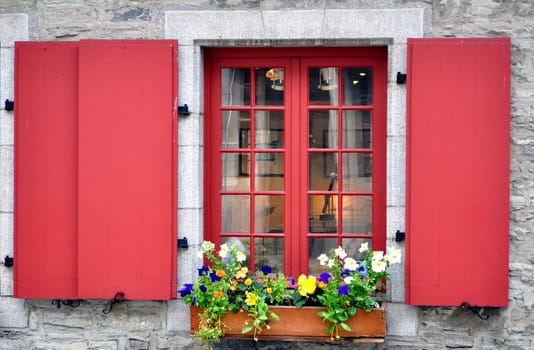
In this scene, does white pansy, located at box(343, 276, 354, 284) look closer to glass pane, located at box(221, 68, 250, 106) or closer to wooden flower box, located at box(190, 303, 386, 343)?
wooden flower box, located at box(190, 303, 386, 343)

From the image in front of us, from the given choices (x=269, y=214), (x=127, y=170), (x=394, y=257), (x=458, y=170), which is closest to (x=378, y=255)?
(x=394, y=257)

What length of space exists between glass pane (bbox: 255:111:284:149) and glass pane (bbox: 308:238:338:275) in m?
0.65

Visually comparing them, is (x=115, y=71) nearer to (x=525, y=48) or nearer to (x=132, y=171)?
(x=132, y=171)

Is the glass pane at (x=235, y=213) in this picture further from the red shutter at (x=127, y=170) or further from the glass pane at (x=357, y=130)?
the glass pane at (x=357, y=130)

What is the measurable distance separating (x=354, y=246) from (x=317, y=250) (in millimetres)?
235

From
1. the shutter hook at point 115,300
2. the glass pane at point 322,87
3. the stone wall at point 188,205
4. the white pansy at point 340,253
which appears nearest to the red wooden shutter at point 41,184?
the stone wall at point 188,205

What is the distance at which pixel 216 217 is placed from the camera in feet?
16.7

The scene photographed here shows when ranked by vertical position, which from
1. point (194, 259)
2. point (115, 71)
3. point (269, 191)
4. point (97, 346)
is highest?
point (115, 71)

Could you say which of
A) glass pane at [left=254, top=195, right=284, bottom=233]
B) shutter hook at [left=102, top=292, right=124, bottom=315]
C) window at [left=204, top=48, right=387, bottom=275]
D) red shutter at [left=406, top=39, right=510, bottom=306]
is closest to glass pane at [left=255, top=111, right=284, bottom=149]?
window at [left=204, top=48, right=387, bottom=275]

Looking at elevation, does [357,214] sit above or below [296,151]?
below

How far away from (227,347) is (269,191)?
1010 mm

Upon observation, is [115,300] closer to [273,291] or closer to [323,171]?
[273,291]

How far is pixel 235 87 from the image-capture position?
5.10 meters

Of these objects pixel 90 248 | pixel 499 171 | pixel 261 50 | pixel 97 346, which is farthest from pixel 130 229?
pixel 499 171
